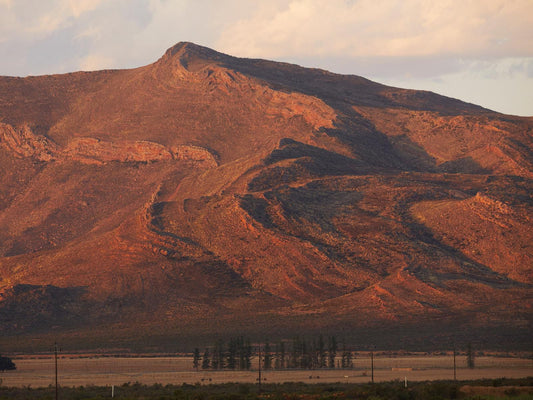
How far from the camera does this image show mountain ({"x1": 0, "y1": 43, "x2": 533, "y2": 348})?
3964 inches

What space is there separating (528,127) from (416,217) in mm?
43086

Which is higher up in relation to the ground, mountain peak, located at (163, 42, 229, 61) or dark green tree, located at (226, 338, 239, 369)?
mountain peak, located at (163, 42, 229, 61)

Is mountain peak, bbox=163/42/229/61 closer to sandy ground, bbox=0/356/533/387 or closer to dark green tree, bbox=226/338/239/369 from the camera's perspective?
sandy ground, bbox=0/356/533/387

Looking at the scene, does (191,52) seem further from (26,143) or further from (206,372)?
(206,372)

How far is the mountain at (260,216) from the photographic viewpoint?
10069 centimetres

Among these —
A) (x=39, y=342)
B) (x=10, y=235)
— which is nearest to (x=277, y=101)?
(x=10, y=235)

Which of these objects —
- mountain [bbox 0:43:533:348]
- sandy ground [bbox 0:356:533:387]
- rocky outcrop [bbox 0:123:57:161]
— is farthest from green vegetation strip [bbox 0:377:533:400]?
rocky outcrop [bbox 0:123:57:161]

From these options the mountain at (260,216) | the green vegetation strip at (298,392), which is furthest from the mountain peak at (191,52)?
the green vegetation strip at (298,392)

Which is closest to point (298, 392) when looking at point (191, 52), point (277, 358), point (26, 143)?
point (277, 358)

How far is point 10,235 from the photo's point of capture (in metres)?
151

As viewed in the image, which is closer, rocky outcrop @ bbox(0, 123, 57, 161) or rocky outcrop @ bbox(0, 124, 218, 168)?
rocky outcrop @ bbox(0, 124, 218, 168)

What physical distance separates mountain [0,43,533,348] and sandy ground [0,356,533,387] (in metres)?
12.9

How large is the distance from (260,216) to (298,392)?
6692 cm

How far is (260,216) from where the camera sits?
11544 centimetres
